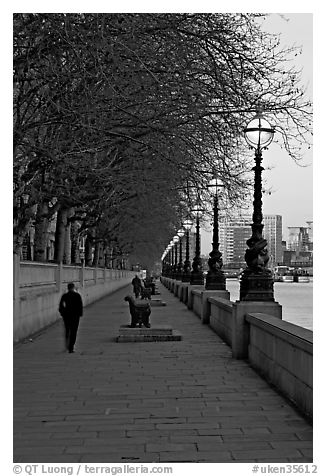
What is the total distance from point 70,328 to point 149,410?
242 inches

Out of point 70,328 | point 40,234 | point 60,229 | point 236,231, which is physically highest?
point 236,231

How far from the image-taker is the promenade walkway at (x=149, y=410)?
6.36 meters

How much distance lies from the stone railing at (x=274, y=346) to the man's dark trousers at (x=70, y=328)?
10.9ft

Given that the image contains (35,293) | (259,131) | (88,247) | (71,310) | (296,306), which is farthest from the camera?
(296,306)

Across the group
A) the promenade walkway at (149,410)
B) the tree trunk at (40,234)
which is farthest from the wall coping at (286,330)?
the tree trunk at (40,234)

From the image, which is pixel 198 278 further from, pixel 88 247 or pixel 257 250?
pixel 257 250

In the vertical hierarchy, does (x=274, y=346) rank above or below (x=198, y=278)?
below

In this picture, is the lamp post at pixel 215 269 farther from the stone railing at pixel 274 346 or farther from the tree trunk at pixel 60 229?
the tree trunk at pixel 60 229

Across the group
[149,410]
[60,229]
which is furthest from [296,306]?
[149,410]

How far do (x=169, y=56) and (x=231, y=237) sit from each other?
31.8 meters

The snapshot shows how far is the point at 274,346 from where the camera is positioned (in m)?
9.91

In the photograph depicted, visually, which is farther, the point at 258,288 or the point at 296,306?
the point at 296,306

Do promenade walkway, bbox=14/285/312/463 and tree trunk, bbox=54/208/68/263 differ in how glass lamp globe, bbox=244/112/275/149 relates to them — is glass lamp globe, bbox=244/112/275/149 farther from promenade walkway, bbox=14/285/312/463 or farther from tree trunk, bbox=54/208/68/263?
tree trunk, bbox=54/208/68/263
